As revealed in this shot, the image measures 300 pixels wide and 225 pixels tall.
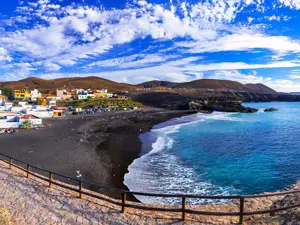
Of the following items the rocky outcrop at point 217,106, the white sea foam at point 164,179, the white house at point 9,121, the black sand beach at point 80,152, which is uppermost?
the rocky outcrop at point 217,106

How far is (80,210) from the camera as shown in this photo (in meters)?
9.33

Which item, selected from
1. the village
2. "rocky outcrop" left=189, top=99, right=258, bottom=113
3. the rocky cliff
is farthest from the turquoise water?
the rocky cliff

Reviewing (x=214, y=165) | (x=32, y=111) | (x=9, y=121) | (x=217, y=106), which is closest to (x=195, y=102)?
(x=217, y=106)

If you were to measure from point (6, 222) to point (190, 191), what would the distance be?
11934 millimetres

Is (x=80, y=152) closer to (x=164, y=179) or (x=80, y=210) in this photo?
(x=164, y=179)

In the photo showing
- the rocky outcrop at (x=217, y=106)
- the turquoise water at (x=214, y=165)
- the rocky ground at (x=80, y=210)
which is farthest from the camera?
the rocky outcrop at (x=217, y=106)

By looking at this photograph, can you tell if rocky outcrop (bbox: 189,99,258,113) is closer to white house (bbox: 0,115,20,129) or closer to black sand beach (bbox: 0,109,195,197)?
black sand beach (bbox: 0,109,195,197)

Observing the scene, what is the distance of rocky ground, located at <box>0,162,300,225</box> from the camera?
8.00m

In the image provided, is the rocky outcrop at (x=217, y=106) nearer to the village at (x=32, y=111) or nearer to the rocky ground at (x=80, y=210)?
the village at (x=32, y=111)

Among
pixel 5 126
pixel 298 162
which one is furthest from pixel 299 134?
pixel 5 126

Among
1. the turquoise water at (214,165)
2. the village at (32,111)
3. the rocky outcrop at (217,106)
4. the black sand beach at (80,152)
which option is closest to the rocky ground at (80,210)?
the black sand beach at (80,152)

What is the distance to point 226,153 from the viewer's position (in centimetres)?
2959

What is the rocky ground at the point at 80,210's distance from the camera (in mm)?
8000

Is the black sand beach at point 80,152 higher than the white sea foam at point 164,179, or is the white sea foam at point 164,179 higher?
the black sand beach at point 80,152
